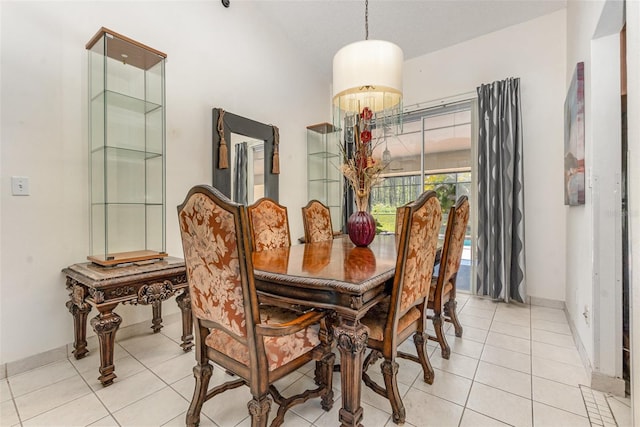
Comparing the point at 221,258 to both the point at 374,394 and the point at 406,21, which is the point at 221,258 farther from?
the point at 406,21

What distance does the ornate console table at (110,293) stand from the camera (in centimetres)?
176

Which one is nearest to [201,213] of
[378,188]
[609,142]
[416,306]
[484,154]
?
[416,306]

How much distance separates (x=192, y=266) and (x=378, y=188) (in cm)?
364

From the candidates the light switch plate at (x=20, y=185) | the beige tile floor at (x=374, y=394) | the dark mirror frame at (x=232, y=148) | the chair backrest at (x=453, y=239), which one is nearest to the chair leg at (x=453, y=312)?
the beige tile floor at (x=374, y=394)

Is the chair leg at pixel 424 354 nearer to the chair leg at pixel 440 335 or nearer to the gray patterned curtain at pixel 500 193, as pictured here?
the chair leg at pixel 440 335

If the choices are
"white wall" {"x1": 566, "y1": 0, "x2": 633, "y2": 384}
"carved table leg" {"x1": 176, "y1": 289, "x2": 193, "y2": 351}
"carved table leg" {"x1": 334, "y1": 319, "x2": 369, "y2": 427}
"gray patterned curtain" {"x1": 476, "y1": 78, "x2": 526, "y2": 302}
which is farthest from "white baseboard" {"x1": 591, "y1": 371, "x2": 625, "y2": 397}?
"carved table leg" {"x1": 176, "y1": 289, "x2": 193, "y2": 351}

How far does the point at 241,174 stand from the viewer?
327cm

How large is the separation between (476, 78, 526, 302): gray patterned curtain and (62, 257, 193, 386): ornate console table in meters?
3.09

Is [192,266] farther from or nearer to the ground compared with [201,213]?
nearer to the ground

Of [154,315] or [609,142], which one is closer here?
[609,142]

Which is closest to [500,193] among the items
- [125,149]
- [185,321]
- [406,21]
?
[406,21]

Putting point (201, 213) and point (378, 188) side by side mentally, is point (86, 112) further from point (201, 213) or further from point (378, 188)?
point (378, 188)

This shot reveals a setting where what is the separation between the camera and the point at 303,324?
1185 mm

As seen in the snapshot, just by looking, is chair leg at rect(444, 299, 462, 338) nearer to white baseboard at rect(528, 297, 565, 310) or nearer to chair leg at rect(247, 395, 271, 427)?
white baseboard at rect(528, 297, 565, 310)
